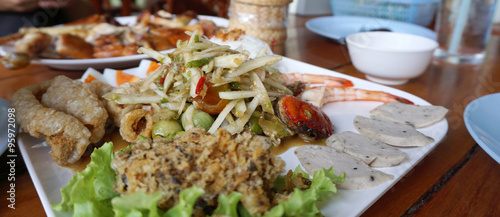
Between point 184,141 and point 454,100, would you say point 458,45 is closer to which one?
point 454,100

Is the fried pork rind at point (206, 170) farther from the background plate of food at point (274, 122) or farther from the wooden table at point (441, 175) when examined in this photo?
the wooden table at point (441, 175)

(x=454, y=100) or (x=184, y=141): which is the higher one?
(x=184, y=141)

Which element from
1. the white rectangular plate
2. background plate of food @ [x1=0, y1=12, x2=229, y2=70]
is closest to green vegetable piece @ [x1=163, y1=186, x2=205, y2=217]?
the white rectangular plate

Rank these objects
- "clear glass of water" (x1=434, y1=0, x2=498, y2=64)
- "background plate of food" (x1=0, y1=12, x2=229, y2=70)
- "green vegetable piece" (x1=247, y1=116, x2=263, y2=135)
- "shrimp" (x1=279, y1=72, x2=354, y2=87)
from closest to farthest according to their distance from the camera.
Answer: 1. "green vegetable piece" (x1=247, y1=116, x2=263, y2=135)
2. "shrimp" (x1=279, y1=72, x2=354, y2=87)
3. "background plate of food" (x1=0, y1=12, x2=229, y2=70)
4. "clear glass of water" (x1=434, y1=0, x2=498, y2=64)

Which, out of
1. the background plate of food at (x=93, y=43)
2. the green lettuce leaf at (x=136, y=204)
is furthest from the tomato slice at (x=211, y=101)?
the background plate of food at (x=93, y=43)

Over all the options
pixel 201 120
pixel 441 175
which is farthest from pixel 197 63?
pixel 441 175

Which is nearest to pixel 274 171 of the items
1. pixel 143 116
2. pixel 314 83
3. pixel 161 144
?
pixel 161 144

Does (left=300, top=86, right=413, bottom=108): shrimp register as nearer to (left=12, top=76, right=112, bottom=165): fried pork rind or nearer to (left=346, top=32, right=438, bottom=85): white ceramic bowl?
(left=346, top=32, right=438, bottom=85): white ceramic bowl
